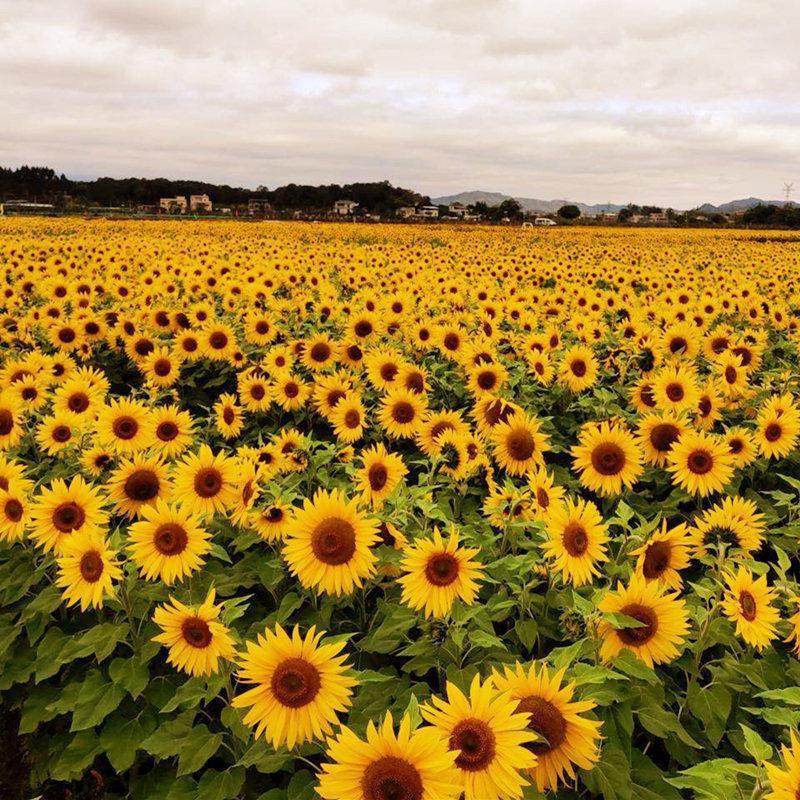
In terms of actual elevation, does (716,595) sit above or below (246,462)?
below

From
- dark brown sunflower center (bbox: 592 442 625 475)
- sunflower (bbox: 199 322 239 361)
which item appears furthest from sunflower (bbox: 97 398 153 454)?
dark brown sunflower center (bbox: 592 442 625 475)

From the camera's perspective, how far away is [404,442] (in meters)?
6.48

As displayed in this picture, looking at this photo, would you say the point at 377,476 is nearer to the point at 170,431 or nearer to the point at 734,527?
the point at 170,431

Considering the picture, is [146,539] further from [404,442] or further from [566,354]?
[566,354]

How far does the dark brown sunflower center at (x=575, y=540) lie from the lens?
3049 mm

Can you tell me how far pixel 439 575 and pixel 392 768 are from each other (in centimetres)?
112

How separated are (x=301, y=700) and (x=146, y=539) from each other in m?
1.43

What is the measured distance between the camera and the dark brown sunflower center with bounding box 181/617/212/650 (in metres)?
2.65

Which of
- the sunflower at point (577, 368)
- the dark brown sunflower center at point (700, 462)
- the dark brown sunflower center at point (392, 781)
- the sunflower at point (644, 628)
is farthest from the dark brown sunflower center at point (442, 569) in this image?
the sunflower at point (577, 368)

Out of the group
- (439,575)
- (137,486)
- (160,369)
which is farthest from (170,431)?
(439,575)

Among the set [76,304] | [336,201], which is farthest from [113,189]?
[76,304]

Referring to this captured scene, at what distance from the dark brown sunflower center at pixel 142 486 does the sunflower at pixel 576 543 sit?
2341 millimetres

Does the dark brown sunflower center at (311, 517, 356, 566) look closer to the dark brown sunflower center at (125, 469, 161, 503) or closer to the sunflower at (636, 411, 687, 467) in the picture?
the dark brown sunflower center at (125, 469, 161, 503)

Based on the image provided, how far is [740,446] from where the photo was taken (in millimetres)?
4727
